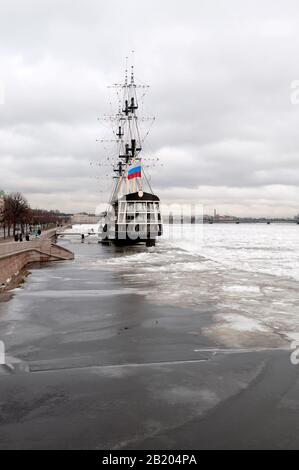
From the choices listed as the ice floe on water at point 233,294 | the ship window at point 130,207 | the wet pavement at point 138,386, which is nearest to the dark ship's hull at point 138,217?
the ship window at point 130,207

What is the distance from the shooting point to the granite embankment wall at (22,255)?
88.7ft

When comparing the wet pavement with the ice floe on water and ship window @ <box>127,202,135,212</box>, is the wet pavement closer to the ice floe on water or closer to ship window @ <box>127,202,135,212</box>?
the ice floe on water

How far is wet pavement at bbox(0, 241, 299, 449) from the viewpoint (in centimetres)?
722

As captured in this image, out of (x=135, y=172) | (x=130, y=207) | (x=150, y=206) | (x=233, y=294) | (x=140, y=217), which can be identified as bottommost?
(x=233, y=294)

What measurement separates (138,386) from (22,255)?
27897mm

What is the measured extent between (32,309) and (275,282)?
15419 mm

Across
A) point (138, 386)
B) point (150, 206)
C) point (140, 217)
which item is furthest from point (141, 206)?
point (138, 386)

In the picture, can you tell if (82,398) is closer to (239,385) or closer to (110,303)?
(239,385)

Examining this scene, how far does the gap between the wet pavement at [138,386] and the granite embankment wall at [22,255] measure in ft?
36.8

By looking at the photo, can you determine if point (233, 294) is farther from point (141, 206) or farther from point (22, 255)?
point (141, 206)

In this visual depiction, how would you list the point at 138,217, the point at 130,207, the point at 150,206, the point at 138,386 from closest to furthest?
the point at 138,386, the point at 130,207, the point at 138,217, the point at 150,206

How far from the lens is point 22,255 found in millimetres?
35188

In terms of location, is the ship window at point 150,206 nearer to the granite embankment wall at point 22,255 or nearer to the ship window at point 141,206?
the ship window at point 141,206

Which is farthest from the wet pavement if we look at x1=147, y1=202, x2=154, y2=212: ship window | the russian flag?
the russian flag
